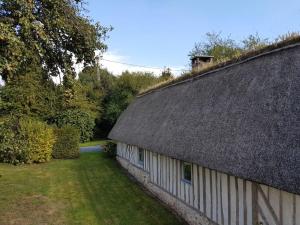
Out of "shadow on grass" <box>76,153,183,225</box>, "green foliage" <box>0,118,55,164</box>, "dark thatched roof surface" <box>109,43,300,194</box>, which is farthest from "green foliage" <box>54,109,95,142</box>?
"dark thatched roof surface" <box>109,43,300,194</box>

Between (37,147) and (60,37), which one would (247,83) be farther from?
(37,147)

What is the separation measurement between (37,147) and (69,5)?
56.2 feet

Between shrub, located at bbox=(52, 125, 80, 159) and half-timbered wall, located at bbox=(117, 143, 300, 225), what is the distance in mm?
14694

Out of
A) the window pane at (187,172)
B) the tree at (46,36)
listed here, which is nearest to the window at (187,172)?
the window pane at (187,172)

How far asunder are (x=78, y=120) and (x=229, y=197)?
99.7 ft

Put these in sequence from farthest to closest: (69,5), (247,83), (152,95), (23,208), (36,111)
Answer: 1. (36,111)
2. (152,95)
3. (23,208)
4. (69,5)
5. (247,83)

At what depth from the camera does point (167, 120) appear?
14.1 m

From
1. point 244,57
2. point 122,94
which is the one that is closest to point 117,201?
point 244,57

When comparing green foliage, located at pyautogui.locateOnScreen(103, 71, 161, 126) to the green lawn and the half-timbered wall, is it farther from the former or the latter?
the half-timbered wall

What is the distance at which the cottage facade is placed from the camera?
6.69 m

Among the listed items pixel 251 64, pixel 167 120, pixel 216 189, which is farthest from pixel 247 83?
pixel 167 120

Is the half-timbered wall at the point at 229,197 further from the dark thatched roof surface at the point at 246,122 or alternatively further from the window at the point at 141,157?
the window at the point at 141,157

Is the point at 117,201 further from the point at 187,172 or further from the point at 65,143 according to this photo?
the point at 65,143

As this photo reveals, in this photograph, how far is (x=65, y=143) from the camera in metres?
27.3
